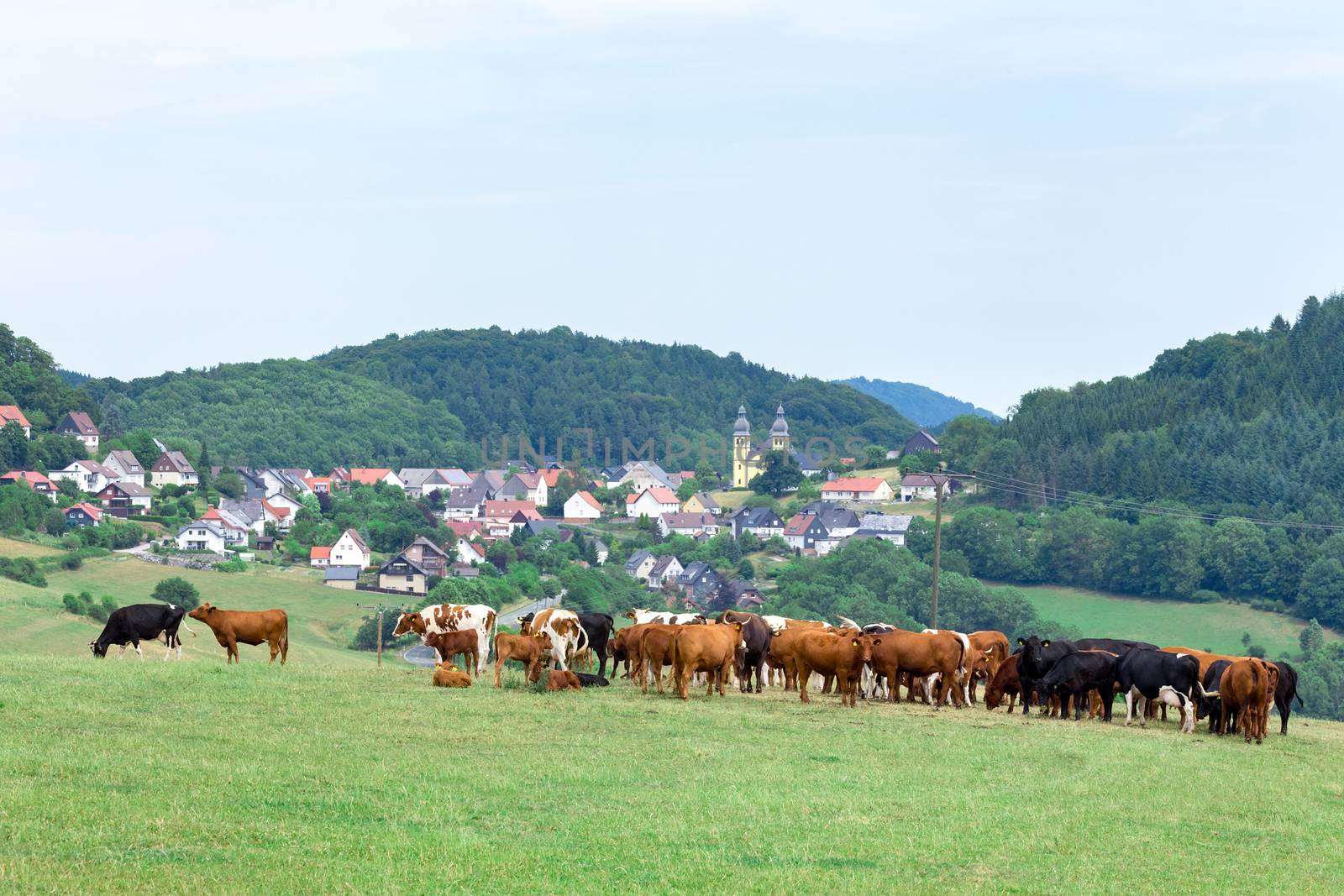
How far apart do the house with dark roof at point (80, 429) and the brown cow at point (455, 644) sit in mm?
160851

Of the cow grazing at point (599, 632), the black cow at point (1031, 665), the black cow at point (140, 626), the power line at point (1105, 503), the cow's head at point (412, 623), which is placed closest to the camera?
the black cow at point (1031, 665)

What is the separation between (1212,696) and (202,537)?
125263 mm

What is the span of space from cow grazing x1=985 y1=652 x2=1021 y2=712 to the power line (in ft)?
382

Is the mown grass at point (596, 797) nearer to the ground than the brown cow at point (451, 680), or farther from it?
nearer to the ground

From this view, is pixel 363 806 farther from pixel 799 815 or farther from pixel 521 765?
pixel 799 815

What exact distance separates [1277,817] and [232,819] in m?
10.8

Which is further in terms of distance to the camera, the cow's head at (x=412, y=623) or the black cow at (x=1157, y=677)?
the cow's head at (x=412, y=623)

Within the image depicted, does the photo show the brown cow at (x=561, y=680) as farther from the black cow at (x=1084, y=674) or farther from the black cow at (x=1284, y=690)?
the black cow at (x=1284, y=690)

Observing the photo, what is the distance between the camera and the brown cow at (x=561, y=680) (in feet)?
82.6

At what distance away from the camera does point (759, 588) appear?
146625 millimetres

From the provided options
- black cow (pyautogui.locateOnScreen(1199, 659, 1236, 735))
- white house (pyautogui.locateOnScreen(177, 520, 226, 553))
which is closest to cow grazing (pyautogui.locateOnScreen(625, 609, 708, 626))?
black cow (pyautogui.locateOnScreen(1199, 659, 1236, 735))

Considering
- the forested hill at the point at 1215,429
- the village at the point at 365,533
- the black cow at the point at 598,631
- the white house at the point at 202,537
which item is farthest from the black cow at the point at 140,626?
the forested hill at the point at 1215,429

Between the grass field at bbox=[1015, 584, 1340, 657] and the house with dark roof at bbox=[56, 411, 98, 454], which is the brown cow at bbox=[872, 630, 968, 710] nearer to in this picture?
the grass field at bbox=[1015, 584, 1340, 657]

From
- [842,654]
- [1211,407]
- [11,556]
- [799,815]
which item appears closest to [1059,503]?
[1211,407]
